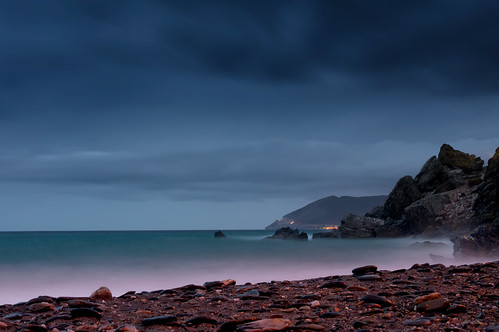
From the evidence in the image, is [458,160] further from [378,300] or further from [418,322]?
[418,322]

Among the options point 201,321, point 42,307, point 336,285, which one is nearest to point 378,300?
point 336,285

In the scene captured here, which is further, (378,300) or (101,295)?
(101,295)

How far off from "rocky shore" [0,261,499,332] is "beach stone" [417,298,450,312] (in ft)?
0.04

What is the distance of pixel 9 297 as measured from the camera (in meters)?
13.7

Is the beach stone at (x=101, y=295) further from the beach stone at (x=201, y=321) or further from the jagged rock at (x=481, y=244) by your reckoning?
the jagged rock at (x=481, y=244)

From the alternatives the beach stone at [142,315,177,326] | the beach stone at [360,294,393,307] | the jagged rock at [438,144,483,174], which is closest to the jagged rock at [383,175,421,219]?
the jagged rock at [438,144,483,174]

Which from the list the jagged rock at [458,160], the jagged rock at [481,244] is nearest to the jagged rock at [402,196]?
the jagged rock at [458,160]

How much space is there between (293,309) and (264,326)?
56.9 inches

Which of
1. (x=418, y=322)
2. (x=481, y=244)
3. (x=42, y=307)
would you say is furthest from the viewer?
(x=481, y=244)

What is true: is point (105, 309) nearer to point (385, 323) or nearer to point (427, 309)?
point (385, 323)

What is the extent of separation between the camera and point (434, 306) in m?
4.96

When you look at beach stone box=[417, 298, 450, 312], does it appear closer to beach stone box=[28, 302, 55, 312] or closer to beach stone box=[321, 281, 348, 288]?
beach stone box=[321, 281, 348, 288]

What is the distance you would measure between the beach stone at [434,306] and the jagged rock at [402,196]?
61106mm

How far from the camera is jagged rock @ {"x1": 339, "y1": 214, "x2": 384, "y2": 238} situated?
64.0 m
